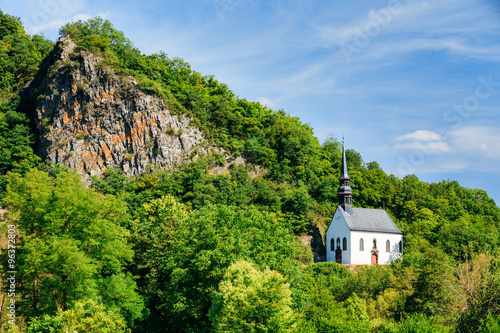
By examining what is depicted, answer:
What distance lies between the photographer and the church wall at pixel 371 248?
67.2 m

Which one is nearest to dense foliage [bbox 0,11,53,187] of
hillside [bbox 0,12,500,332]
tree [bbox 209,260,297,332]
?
hillside [bbox 0,12,500,332]

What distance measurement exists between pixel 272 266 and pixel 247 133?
53957 mm

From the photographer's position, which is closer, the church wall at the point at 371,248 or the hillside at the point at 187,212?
the hillside at the point at 187,212

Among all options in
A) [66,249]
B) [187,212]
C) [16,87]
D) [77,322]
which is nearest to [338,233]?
[187,212]

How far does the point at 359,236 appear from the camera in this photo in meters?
68.1

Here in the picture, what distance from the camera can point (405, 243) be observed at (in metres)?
70.8

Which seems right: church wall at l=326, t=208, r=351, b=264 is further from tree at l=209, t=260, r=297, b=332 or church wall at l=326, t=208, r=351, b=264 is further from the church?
tree at l=209, t=260, r=297, b=332

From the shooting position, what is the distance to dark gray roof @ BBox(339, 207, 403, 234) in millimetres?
68500

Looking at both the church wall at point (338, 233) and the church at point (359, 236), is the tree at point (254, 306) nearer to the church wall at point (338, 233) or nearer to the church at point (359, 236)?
the church wall at point (338, 233)

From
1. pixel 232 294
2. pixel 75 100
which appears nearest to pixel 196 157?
pixel 75 100

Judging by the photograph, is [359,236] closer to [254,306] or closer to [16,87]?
[254,306]

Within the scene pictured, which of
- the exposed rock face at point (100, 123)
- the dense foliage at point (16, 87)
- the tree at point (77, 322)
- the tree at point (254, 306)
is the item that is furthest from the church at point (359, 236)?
the tree at point (77, 322)

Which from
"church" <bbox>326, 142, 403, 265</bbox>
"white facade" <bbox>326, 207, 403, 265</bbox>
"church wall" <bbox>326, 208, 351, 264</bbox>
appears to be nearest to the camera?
"church wall" <bbox>326, 208, 351, 264</bbox>

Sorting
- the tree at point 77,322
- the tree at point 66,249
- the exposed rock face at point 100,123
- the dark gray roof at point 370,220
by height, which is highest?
the exposed rock face at point 100,123
